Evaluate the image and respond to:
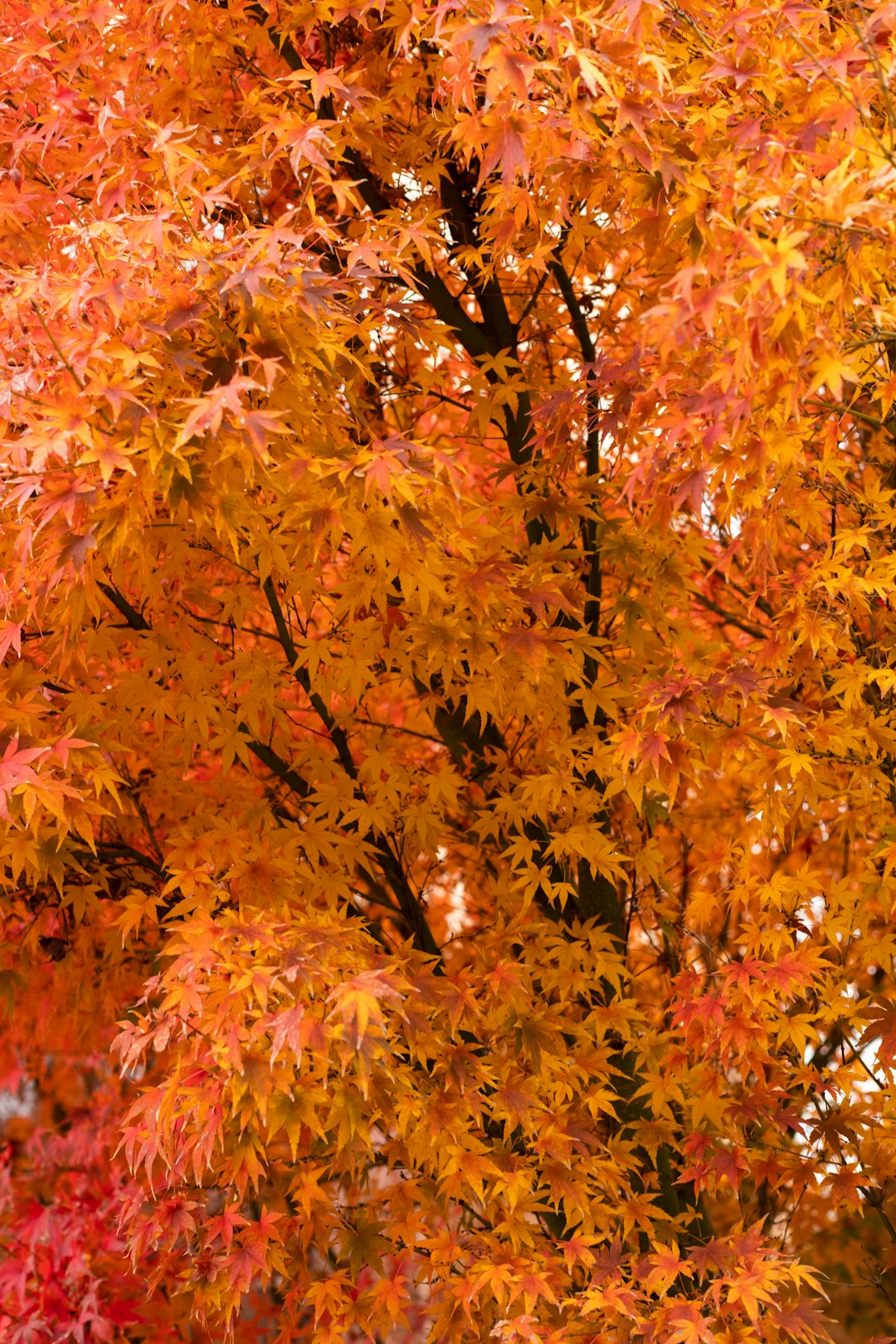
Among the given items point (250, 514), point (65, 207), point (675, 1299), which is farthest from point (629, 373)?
point (675, 1299)

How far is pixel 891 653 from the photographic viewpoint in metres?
2.96

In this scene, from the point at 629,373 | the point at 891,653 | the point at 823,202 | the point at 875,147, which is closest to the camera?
the point at 823,202

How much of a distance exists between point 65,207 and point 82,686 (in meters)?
1.36

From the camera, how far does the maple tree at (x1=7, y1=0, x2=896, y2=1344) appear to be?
2391 millimetres

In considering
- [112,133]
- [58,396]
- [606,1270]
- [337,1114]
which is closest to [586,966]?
[606,1270]

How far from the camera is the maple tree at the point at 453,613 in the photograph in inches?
94.1

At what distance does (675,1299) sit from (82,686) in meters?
2.30

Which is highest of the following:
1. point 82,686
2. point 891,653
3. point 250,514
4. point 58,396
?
point 58,396

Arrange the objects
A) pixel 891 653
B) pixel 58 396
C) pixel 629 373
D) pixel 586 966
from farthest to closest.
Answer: pixel 586 966, pixel 891 653, pixel 629 373, pixel 58 396

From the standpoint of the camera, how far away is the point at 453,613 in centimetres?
307

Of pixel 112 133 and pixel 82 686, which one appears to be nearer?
pixel 112 133

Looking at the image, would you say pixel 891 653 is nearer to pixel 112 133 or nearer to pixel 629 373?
pixel 629 373

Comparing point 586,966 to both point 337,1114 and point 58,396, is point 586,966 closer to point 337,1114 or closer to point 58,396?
point 337,1114

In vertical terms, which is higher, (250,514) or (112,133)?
(112,133)
